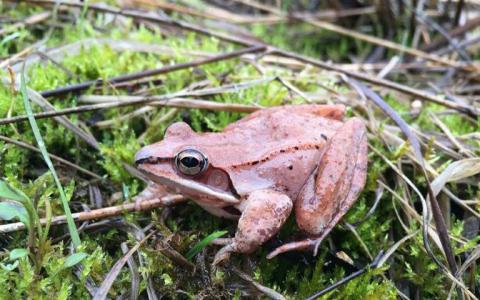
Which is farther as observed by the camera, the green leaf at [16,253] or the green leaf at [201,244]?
the green leaf at [201,244]

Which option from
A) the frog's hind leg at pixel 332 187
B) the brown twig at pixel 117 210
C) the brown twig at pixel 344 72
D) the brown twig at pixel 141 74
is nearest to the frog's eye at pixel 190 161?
the brown twig at pixel 117 210

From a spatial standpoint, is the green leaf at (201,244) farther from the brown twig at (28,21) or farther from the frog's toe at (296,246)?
the brown twig at (28,21)

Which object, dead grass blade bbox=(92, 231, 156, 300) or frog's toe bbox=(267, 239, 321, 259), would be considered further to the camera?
frog's toe bbox=(267, 239, 321, 259)

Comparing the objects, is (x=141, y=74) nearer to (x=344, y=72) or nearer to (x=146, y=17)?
(x=146, y=17)

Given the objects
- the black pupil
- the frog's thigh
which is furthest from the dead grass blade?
the frog's thigh

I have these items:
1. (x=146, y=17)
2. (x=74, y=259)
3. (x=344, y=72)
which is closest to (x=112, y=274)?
(x=74, y=259)

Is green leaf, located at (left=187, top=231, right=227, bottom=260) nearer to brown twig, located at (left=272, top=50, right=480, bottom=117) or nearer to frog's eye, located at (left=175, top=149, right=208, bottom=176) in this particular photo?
frog's eye, located at (left=175, top=149, right=208, bottom=176)

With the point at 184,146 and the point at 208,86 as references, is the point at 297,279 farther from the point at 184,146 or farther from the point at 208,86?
the point at 208,86
